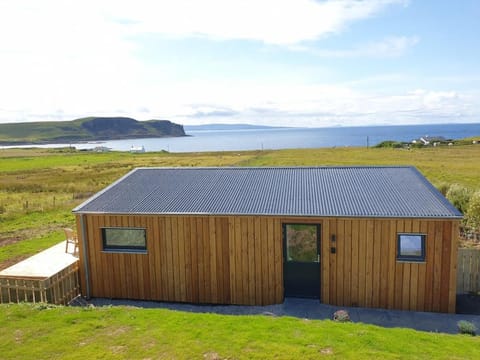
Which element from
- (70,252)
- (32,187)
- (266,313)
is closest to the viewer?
(266,313)

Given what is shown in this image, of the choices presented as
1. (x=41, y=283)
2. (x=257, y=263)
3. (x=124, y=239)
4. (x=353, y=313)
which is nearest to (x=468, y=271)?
(x=353, y=313)

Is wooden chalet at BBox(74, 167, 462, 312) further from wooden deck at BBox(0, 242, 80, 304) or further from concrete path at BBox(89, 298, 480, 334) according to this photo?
wooden deck at BBox(0, 242, 80, 304)

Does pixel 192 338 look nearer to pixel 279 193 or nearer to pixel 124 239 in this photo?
pixel 124 239

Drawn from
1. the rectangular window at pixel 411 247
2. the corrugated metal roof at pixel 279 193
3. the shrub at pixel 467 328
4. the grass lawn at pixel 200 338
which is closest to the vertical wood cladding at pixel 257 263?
the rectangular window at pixel 411 247

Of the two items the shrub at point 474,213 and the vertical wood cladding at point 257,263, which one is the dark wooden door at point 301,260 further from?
the shrub at point 474,213

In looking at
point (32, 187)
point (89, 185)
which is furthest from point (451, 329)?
point (32, 187)

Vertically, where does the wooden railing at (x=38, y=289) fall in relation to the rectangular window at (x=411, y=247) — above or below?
below

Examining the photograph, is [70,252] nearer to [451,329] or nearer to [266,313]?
[266,313]
